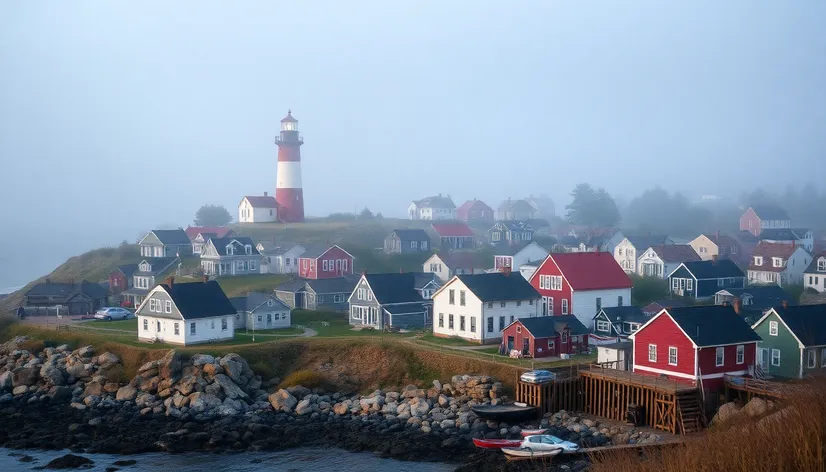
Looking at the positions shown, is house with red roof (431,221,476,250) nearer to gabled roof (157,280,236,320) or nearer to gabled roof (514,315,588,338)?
gabled roof (157,280,236,320)

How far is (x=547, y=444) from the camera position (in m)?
31.4

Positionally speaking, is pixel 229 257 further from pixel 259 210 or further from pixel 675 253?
pixel 675 253

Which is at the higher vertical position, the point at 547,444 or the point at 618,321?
the point at 618,321

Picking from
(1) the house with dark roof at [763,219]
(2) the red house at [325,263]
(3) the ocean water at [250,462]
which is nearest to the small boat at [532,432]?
(3) the ocean water at [250,462]

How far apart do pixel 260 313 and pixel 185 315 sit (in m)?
6.29

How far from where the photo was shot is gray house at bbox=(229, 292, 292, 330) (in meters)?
52.6

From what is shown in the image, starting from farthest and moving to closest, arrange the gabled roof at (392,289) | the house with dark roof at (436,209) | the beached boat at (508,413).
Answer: the house with dark roof at (436,209), the gabled roof at (392,289), the beached boat at (508,413)

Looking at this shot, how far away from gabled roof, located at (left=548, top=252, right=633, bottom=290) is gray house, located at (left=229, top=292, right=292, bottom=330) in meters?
16.3

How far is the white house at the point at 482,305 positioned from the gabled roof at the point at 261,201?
48.1 m

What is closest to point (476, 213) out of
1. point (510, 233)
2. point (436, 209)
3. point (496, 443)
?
point (436, 209)

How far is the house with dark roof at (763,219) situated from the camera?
317ft

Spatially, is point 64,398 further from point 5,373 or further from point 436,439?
point 436,439

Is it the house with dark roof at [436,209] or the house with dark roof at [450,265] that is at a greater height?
the house with dark roof at [436,209]

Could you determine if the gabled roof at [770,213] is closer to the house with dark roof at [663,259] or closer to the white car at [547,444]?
the house with dark roof at [663,259]
